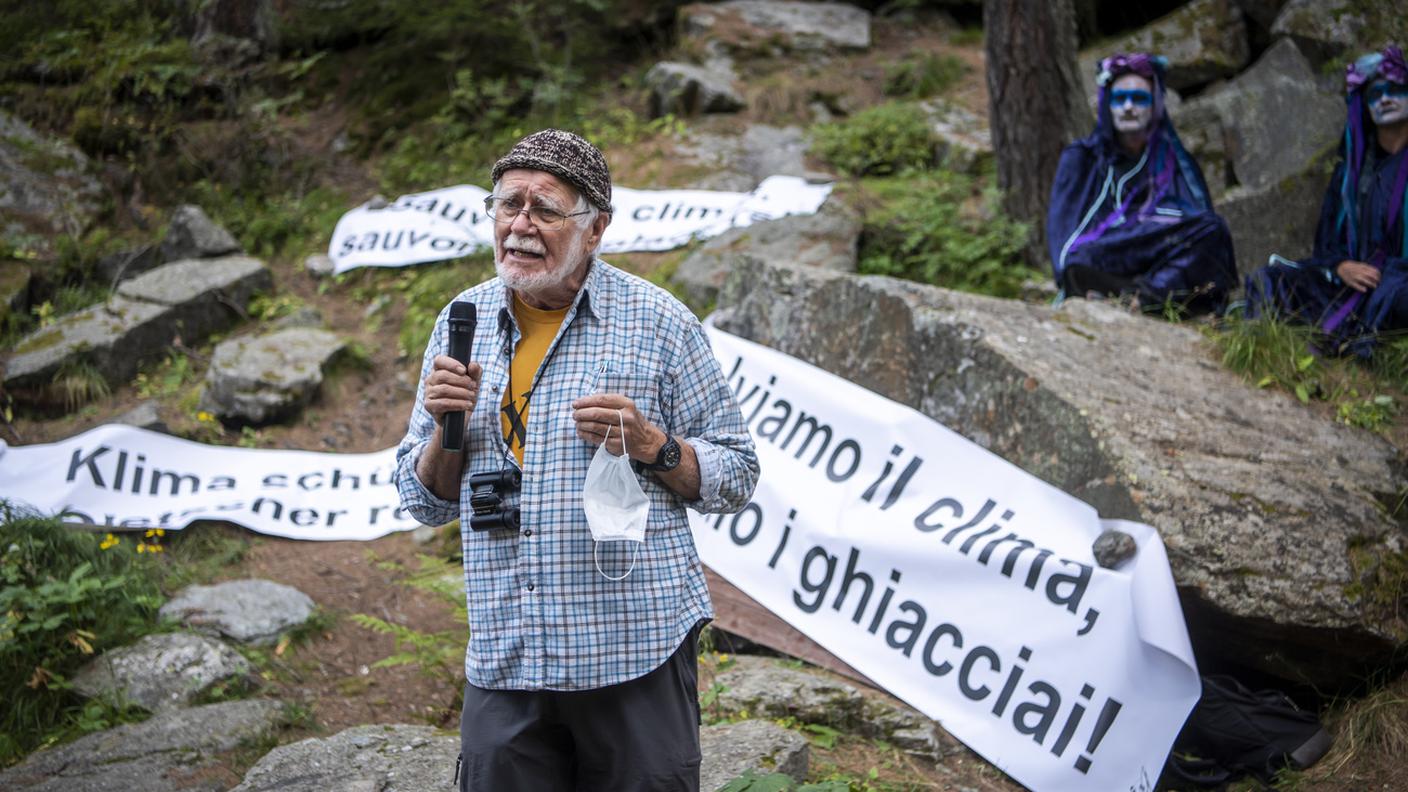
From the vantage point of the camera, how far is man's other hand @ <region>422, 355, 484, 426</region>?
2439mm

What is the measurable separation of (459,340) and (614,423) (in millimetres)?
471

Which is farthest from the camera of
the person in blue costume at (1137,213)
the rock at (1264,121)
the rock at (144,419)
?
the rock at (1264,121)

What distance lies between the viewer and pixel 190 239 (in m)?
9.62

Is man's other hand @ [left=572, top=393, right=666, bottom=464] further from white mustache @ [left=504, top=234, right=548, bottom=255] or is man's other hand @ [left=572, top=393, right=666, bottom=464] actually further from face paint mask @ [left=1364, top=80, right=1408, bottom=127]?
face paint mask @ [left=1364, top=80, right=1408, bottom=127]

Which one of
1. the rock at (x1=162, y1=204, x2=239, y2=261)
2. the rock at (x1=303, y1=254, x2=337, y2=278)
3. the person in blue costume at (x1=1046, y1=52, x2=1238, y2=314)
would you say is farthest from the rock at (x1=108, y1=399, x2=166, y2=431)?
the person in blue costume at (x1=1046, y1=52, x2=1238, y2=314)

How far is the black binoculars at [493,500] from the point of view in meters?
2.50

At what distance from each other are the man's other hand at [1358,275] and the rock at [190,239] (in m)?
8.65

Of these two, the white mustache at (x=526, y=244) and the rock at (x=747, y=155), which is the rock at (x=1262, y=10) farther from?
the white mustache at (x=526, y=244)

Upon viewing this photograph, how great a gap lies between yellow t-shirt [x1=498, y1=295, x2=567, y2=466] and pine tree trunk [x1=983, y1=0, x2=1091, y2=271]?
224 inches

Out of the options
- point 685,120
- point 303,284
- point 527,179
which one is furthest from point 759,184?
point 527,179

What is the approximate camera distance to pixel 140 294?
875cm

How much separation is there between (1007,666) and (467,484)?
2439mm

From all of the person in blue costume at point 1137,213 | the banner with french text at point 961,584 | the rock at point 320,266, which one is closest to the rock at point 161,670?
the banner with french text at point 961,584

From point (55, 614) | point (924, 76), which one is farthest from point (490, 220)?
point (924, 76)
